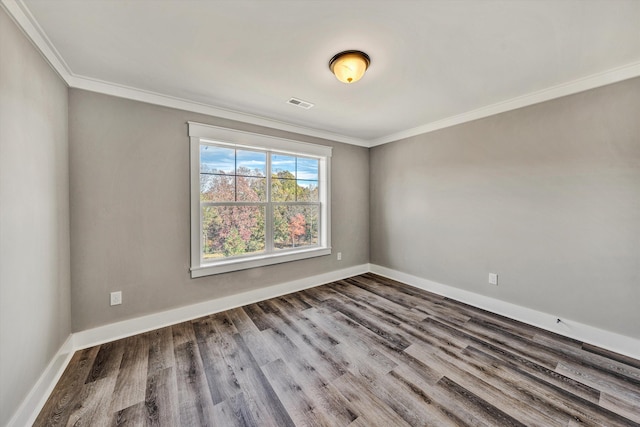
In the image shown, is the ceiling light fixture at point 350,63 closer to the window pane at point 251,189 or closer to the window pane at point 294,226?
the window pane at point 251,189

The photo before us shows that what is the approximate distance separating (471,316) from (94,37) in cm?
424

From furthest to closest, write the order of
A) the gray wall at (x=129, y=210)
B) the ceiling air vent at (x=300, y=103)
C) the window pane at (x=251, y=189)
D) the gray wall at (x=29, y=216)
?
the window pane at (x=251, y=189)
the ceiling air vent at (x=300, y=103)
the gray wall at (x=129, y=210)
the gray wall at (x=29, y=216)

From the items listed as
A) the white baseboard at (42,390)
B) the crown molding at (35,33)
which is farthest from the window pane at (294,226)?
the crown molding at (35,33)

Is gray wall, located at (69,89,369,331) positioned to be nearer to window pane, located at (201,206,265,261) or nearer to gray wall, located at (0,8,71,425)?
gray wall, located at (0,8,71,425)

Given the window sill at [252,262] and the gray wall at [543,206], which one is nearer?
the gray wall at [543,206]

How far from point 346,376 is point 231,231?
207cm

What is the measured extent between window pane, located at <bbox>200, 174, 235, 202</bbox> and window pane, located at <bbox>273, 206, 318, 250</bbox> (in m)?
0.66

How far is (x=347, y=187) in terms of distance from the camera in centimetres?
421

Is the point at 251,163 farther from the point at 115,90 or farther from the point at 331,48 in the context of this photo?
the point at 331,48

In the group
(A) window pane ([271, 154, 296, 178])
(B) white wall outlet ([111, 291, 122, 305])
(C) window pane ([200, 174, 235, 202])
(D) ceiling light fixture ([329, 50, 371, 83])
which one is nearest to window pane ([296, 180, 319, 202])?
(A) window pane ([271, 154, 296, 178])

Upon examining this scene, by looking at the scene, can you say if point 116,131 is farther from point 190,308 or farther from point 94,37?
point 190,308

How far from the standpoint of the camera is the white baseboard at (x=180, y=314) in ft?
7.36

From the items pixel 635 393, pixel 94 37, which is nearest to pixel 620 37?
pixel 635 393

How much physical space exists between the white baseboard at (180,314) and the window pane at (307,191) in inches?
48.0
